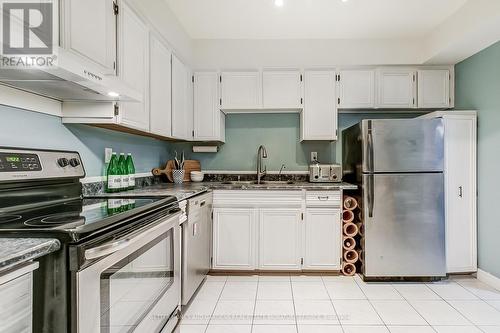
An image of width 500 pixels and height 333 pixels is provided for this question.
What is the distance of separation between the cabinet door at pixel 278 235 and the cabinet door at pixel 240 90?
4.11 feet

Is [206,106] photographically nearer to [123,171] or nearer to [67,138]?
[123,171]

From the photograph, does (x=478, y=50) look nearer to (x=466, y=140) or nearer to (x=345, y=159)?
(x=466, y=140)

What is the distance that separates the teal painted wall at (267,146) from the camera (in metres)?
3.59

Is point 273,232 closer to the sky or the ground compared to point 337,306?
closer to the sky

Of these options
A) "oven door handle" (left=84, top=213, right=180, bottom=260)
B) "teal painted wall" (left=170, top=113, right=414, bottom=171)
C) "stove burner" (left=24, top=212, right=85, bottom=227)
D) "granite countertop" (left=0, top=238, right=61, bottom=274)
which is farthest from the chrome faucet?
"granite countertop" (left=0, top=238, right=61, bottom=274)

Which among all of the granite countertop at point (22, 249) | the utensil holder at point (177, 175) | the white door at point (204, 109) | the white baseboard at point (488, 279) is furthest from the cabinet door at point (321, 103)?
the granite countertop at point (22, 249)

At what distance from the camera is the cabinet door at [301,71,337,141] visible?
3.27m

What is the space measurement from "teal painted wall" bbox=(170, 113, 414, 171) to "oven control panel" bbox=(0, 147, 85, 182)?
75.3 inches

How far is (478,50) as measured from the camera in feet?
9.27

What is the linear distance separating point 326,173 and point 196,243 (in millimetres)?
1663

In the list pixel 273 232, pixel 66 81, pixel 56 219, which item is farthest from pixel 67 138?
pixel 273 232

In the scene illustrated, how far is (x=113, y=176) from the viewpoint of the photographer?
2.12 meters

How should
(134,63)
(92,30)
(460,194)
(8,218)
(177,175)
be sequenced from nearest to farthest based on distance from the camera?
(8,218), (92,30), (134,63), (460,194), (177,175)

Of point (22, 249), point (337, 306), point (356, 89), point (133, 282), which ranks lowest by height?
point (337, 306)
